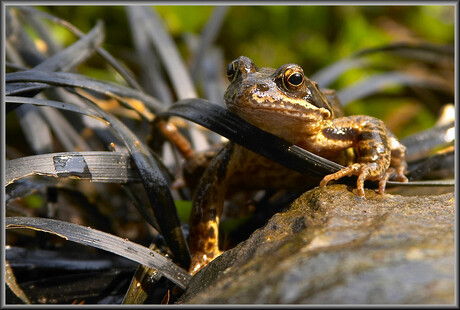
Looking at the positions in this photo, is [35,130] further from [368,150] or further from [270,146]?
[368,150]

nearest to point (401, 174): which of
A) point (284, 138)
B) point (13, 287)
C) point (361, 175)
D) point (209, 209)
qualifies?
point (361, 175)

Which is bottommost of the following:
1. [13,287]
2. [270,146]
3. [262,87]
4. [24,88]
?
[13,287]

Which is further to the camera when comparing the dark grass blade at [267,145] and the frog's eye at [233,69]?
the frog's eye at [233,69]

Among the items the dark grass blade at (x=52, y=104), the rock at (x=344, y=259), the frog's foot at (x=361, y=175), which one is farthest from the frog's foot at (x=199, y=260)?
the dark grass blade at (x=52, y=104)

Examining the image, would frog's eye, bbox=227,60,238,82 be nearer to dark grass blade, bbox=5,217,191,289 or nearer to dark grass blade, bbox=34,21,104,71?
dark grass blade, bbox=5,217,191,289

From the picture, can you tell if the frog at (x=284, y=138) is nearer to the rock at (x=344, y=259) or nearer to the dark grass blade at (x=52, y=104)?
the rock at (x=344, y=259)

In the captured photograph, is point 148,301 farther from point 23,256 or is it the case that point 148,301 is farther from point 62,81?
point 62,81

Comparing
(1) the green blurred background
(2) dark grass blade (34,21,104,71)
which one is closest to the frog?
(2) dark grass blade (34,21,104,71)
